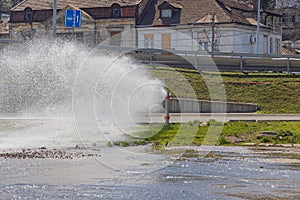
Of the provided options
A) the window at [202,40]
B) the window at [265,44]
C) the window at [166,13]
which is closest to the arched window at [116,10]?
the window at [166,13]

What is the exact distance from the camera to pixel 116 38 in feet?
262

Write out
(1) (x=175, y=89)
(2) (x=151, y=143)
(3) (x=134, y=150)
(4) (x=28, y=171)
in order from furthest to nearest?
(1) (x=175, y=89)
(2) (x=151, y=143)
(3) (x=134, y=150)
(4) (x=28, y=171)

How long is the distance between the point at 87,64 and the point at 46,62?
5.68 ft

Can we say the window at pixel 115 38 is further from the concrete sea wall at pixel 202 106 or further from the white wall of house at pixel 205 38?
the concrete sea wall at pixel 202 106

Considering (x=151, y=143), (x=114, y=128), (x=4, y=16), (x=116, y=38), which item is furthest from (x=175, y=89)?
(x=4, y=16)

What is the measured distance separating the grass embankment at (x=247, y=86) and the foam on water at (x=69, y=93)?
489 centimetres

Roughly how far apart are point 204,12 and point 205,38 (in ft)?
14.3

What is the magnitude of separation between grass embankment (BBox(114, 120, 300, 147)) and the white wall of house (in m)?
47.7

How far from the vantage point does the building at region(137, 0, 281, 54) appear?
72.9m

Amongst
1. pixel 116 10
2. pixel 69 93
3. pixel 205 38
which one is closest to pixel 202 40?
pixel 205 38

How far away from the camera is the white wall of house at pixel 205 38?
72812 millimetres

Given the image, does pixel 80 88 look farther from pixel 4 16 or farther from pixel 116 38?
pixel 4 16

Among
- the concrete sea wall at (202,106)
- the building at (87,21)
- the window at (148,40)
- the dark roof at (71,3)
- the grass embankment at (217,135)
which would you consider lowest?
the concrete sea wall at (202,106)

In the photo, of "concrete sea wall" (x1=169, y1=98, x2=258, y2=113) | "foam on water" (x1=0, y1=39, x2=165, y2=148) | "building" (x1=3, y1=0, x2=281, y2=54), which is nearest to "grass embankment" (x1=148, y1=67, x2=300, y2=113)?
"concrete sea wall" (x1=169, y1=98, x2=258, y2=113)
